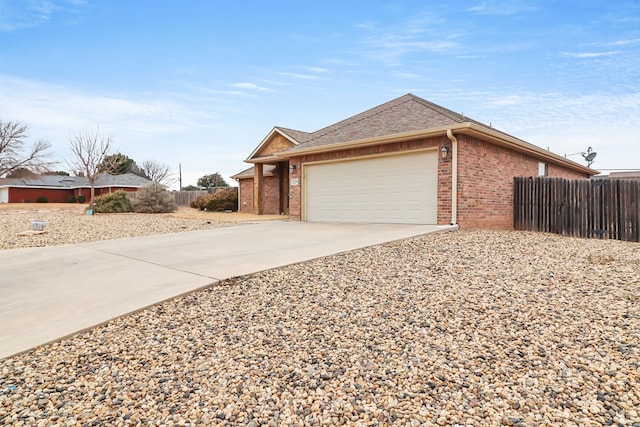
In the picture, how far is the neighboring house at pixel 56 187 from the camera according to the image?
113ft

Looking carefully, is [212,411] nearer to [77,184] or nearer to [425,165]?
[425,165]

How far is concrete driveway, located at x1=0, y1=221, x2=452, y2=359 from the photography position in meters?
3.23

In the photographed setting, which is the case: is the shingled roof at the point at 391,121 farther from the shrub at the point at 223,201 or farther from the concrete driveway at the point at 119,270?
the shrub at the point at 223,201

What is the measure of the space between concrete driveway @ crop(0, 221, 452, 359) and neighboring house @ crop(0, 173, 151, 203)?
30.3m

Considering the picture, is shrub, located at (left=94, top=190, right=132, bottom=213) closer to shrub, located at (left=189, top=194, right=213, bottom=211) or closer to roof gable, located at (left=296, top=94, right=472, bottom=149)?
shrub, located at (left=189, top=194, right=213, bottom=211)

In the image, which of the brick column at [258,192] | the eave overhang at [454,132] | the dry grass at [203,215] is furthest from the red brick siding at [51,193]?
the eave overhang at [454,132]

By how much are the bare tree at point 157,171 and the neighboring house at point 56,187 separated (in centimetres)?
1108

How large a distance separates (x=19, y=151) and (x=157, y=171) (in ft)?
60.5

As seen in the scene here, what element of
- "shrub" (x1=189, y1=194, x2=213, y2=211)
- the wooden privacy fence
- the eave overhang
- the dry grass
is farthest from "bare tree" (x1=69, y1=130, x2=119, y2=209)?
the wooden privacy fence


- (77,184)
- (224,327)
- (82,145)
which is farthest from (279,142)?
(77,184)

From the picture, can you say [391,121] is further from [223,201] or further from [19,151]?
[19,151]

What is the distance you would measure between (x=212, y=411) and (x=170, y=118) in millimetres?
17719

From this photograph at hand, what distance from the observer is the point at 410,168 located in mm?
9812

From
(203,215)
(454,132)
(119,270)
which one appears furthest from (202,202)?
(119,270)
